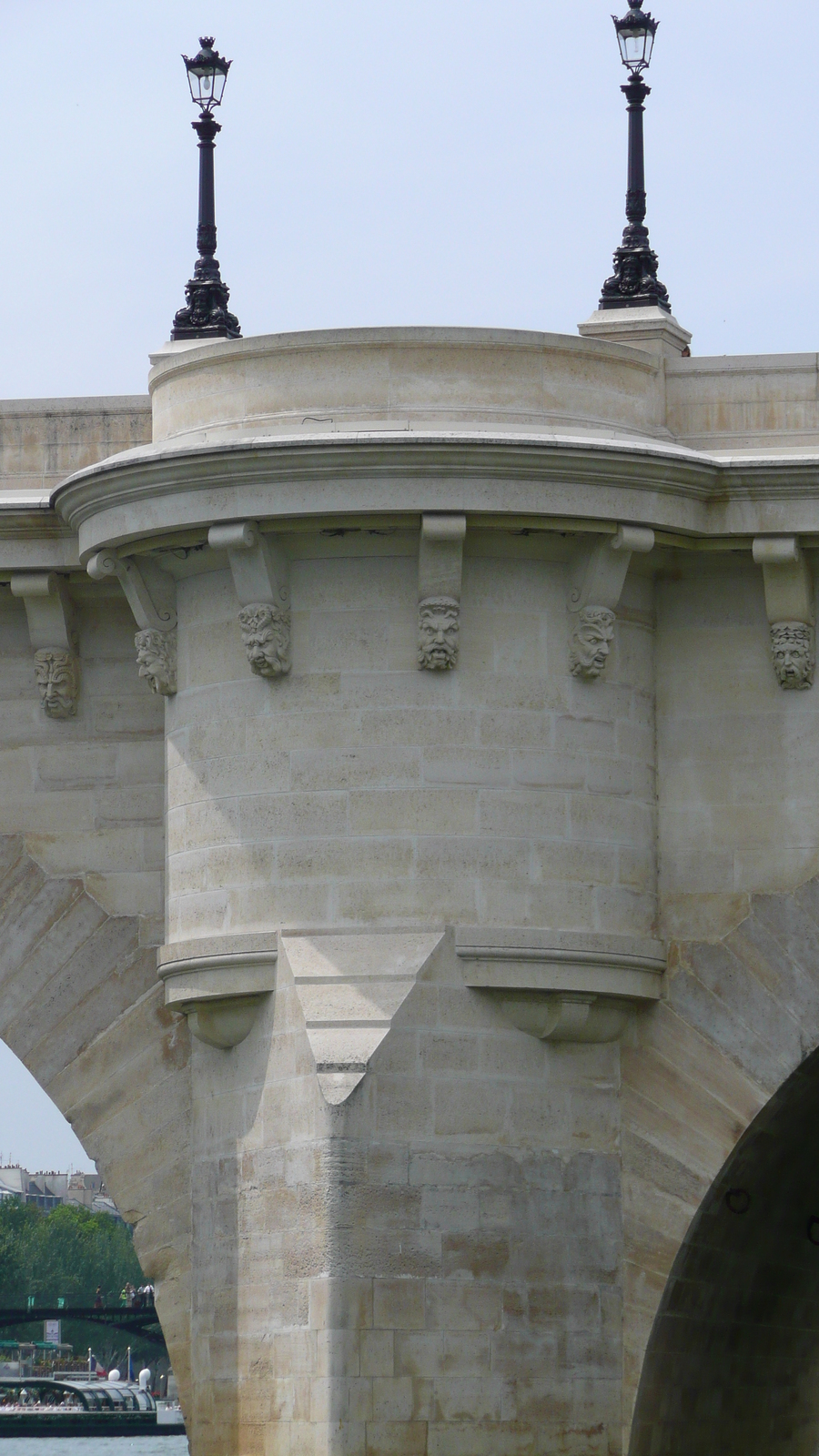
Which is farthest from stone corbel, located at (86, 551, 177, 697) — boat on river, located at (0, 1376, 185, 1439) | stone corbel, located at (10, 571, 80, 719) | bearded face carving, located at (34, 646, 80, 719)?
boat on river, located at (0, 1376, 185, 1439)

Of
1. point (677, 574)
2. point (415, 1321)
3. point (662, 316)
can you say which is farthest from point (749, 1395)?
point (662, 316)

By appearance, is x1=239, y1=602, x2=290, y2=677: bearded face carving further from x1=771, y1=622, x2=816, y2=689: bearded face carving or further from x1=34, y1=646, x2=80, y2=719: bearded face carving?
x1=771, y1=622, x2=816, y2=689: bearded face carving

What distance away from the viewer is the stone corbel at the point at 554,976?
56.8 feet

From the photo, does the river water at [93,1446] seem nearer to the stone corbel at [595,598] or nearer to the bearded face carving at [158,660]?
the bearded face carving at [158,660]

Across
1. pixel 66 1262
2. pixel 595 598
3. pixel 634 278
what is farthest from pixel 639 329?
pixel 66 1262

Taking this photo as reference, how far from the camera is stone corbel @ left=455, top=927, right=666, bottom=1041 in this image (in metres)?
17.3

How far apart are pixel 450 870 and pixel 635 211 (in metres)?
5.30

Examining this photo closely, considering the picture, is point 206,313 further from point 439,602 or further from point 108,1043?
point 108,1043

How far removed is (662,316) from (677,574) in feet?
6.07

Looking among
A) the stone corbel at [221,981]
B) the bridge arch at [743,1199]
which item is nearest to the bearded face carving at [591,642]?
the bridge arch at [743,1199]

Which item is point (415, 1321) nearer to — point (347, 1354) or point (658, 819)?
point (347, 1354)

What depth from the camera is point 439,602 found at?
17.6 m

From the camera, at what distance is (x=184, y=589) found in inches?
731

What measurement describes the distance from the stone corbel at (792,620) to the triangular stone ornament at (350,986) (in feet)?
10.4
